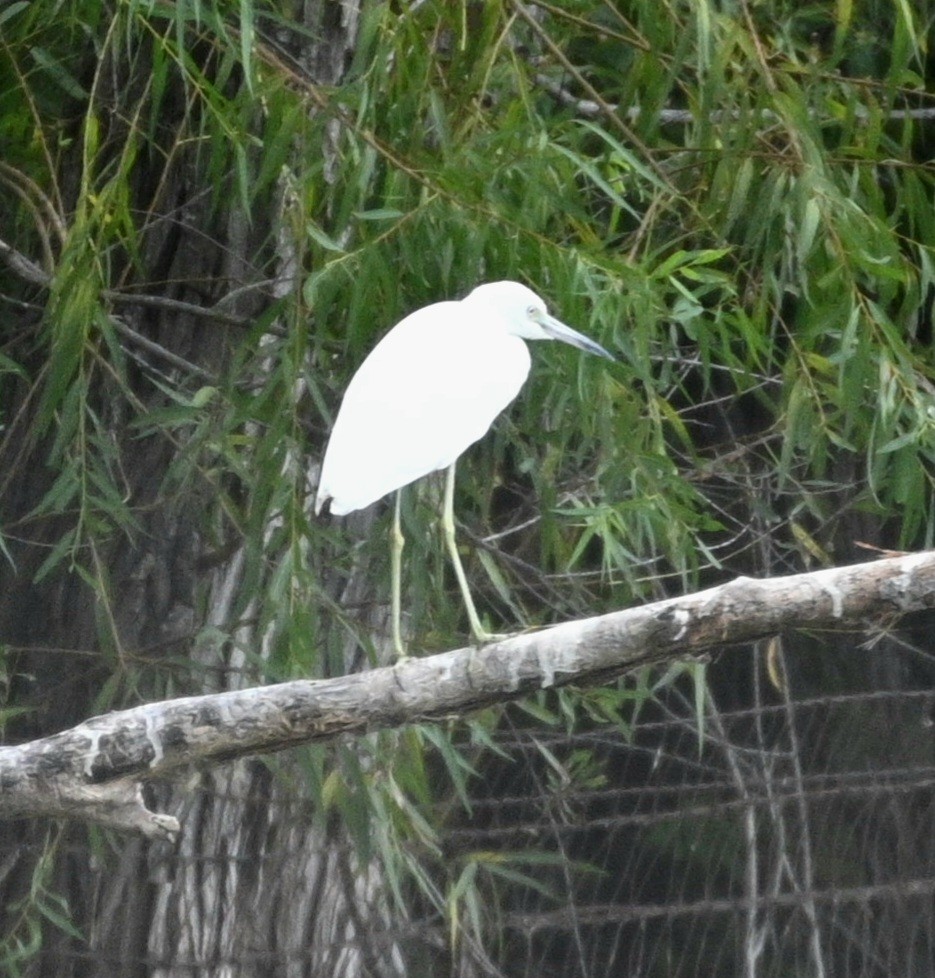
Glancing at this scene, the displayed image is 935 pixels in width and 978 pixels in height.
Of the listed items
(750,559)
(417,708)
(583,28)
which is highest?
(583,28)

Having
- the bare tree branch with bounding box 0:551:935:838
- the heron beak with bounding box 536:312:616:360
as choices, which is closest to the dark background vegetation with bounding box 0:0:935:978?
the heron beak with bounding box 536:312:616:360

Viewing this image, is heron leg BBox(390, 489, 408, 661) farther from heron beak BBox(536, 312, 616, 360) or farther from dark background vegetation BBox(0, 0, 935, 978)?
heron beak BBox(536, 312, 616, 360)

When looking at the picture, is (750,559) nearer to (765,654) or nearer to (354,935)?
(765,654)

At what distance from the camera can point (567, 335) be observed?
72.7 inches

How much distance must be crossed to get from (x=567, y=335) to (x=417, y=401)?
7.0 inches

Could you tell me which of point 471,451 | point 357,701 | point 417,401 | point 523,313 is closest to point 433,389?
point 417,401

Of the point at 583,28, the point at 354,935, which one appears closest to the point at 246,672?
the point at 354,935

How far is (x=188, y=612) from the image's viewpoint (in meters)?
2.29

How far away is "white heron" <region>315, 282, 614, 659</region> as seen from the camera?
1.82 m

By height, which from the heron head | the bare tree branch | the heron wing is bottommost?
the bare tree branch

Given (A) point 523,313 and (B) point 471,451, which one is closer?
(A) point 523,313

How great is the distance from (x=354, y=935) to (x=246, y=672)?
1.40 ft

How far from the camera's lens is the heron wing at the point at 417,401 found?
1.80 m

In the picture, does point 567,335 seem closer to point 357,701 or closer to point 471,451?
point 471,451
